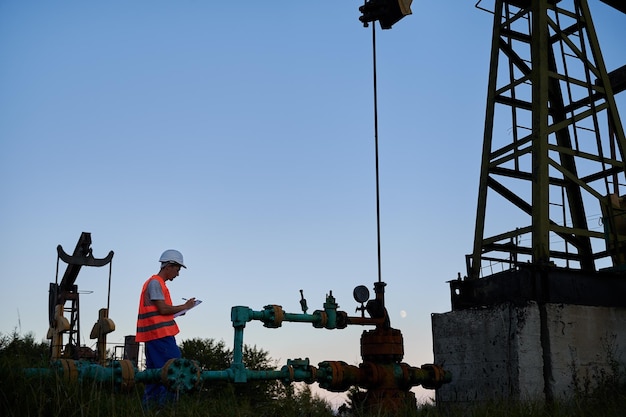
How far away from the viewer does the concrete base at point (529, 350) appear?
7.26 metres

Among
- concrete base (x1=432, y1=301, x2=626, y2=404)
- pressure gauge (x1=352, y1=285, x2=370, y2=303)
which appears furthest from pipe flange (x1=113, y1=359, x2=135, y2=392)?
concrete base (x1=432, y1=301, x2=626, y2=404)

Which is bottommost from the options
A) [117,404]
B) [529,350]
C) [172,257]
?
[117,404]

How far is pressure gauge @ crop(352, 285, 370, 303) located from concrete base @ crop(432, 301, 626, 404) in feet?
6.20

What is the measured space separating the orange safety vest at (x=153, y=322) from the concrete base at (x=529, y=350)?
3.71 metres

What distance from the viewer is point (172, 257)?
6.05m

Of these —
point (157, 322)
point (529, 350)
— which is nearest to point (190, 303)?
point (157, 322)

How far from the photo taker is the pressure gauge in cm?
672

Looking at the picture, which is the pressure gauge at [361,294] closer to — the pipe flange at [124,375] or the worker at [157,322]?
the worker at [157,322]

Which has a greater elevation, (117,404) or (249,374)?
(249,374)

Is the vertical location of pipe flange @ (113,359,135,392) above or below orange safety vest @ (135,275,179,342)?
below

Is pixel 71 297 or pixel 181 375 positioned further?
pixel 71 297

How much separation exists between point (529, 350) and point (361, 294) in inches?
86.4

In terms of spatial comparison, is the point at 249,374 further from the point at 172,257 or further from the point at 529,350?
the point at 529,350

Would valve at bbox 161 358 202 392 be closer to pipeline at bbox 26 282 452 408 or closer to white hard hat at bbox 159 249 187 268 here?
pipeline at bbox 26 282 452 408
